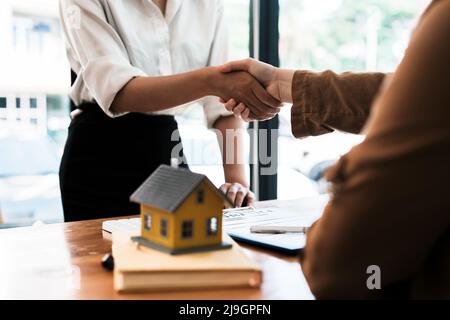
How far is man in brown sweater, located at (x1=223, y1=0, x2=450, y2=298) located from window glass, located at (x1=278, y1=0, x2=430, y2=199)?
2379 mm

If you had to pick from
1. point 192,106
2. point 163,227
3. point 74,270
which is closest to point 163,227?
point 163,227

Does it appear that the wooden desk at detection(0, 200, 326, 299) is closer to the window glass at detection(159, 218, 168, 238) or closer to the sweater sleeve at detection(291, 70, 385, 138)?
the window glass at detection(159, 218, 168, 238)

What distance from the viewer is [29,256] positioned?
3.10 feet

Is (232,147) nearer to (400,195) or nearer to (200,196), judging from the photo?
(200,196)

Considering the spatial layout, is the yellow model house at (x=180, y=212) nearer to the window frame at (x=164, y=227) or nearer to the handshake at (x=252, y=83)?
the window frame at (x=164, y=227)

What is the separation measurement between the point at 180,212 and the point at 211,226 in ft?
0.23

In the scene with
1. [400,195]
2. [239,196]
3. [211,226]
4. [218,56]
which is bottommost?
[239,196]

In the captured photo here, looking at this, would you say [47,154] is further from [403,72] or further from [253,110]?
[403,72]

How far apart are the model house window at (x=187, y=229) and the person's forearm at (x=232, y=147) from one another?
3.33 ft

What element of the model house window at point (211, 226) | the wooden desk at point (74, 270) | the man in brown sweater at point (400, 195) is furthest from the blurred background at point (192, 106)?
the man in brown sweater at point (400, 195)

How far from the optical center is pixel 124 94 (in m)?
1.55

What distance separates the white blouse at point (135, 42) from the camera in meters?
1.55

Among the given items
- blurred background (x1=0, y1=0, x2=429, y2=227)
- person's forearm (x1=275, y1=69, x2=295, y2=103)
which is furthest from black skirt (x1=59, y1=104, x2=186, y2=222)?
blurred background (x1=0, y1=0, x2=429, y2=227)
